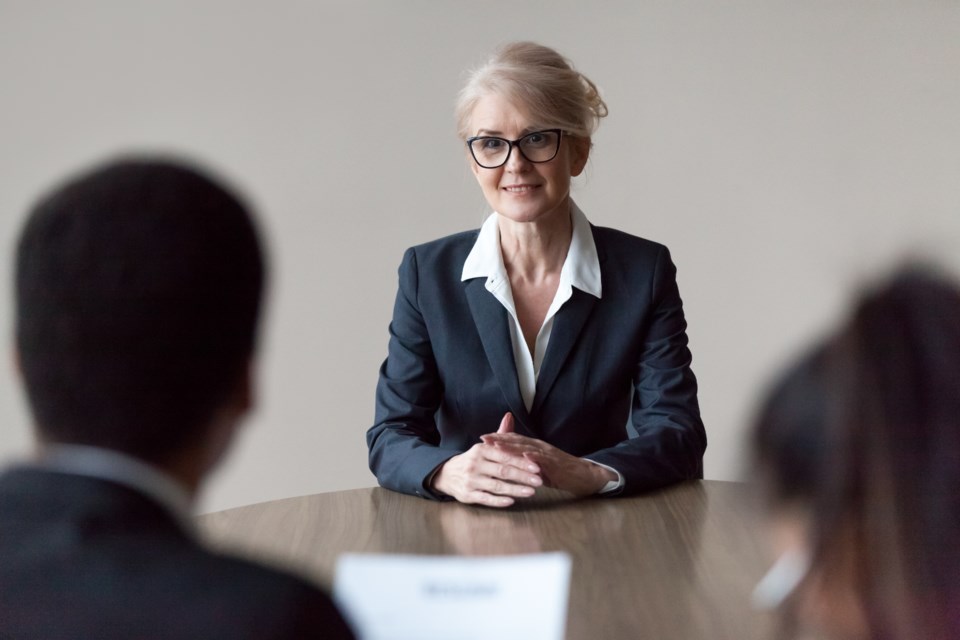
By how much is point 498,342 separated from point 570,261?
11.2 inches

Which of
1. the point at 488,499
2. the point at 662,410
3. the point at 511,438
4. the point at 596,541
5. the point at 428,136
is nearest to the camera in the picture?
the point at 596,541

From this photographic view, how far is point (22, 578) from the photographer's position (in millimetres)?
762

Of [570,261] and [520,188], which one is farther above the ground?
[520,188]

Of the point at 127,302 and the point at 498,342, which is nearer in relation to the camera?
the point at 127,302

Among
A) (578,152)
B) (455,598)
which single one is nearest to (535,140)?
(578,152)

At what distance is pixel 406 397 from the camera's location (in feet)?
8.05

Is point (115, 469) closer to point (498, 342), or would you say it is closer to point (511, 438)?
point (511, 438)

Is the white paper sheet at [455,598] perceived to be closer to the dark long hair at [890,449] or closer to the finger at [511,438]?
the dark long hair at [890,449]

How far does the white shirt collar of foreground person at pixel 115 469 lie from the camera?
82cm

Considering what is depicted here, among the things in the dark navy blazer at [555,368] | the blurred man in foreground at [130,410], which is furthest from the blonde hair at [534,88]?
the blurred man in foreground at [130,410]

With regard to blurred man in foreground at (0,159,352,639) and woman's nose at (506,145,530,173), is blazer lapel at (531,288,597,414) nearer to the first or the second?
woman's nose at (506,145,530,173)

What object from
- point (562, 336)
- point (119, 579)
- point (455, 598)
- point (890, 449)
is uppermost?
point (890, 449)

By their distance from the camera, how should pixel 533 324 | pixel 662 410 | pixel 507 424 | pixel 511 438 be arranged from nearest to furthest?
pixel 511 438, pixel 507 424, pixel 662 410, pixel 533 324

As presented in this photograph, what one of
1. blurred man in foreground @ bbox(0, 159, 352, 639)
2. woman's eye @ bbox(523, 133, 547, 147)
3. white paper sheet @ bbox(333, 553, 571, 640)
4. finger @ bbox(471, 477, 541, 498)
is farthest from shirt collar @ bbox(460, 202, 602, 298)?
blurred man in foreground @ bbox(0, 159, 352, 639)
